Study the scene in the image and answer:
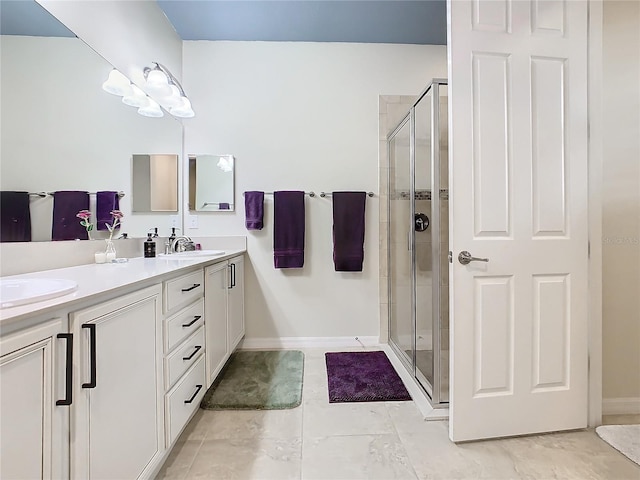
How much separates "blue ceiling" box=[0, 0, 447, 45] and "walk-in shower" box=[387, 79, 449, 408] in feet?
2.66

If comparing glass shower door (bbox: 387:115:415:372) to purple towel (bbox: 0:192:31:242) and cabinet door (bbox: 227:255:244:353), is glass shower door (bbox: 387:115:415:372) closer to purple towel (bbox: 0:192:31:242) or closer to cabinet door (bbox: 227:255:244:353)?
cabinet door (bbox: 227:255:244:353)

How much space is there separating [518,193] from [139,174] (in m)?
2.26

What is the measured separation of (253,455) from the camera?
1310 millimetres

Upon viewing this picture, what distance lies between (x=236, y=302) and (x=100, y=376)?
56.2 inches

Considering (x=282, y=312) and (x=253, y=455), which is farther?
(x=282, y=312)

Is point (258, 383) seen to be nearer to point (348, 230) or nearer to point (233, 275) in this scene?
point (233, 275)

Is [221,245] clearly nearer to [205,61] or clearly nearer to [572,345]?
[205,61]

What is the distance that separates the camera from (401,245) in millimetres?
2346

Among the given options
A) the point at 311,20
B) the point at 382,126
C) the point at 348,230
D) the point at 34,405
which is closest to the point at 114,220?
the point at 34,405

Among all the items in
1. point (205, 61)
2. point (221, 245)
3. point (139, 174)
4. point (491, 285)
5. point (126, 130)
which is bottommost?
point (491, 285)

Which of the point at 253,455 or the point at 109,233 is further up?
the point at 109,233

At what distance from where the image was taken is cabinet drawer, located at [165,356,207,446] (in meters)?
1.17

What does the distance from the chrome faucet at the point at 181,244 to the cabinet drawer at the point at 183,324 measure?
0.93 m

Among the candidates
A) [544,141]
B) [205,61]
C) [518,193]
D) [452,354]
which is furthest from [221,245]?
[544,141]
